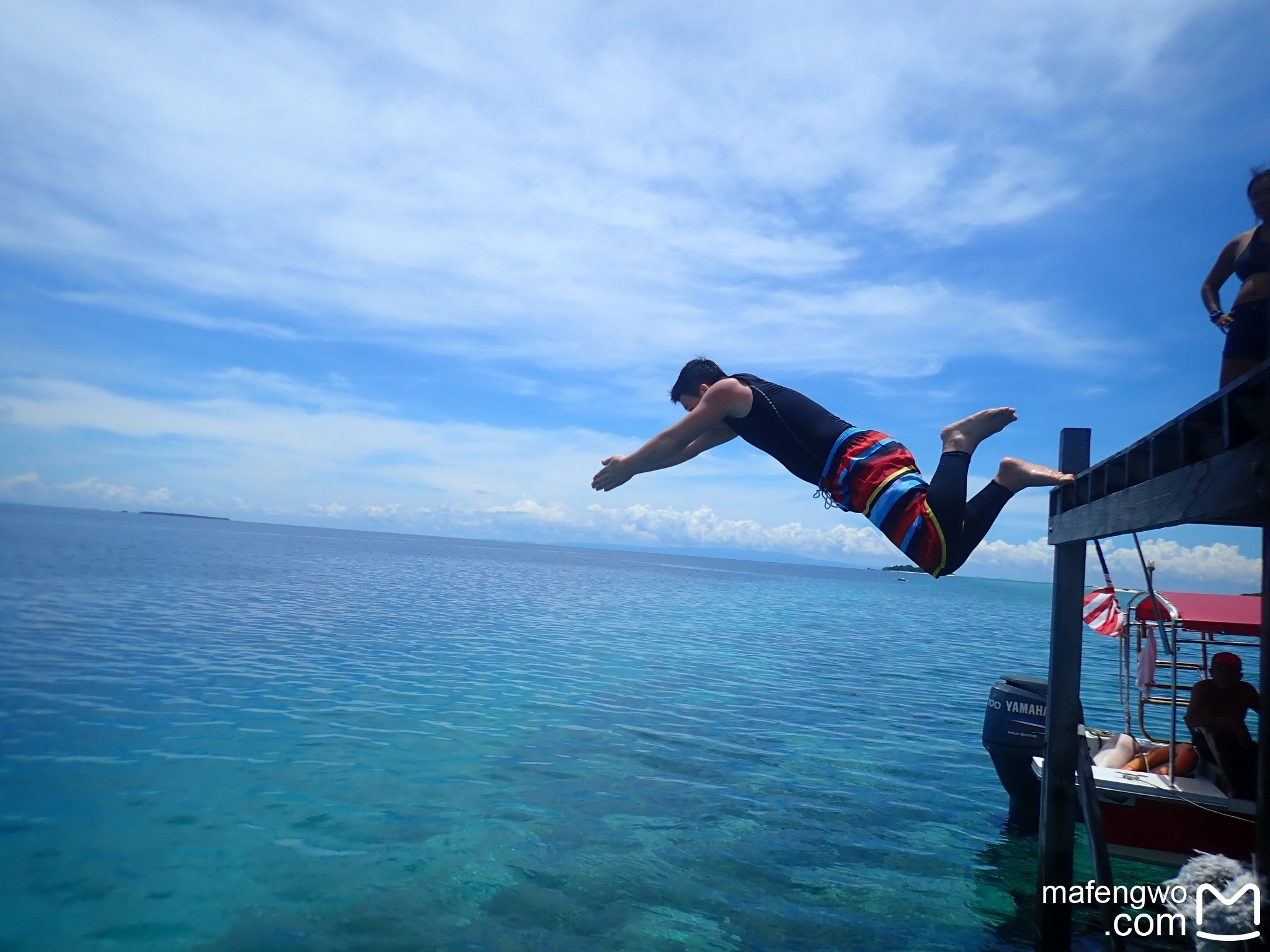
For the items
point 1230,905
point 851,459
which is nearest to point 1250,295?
point 851,459

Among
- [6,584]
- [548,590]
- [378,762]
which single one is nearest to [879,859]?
[378,762]

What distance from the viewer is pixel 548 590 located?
187 ft

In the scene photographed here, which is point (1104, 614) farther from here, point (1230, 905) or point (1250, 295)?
point (1230, 905)

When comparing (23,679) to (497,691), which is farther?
(497,691)

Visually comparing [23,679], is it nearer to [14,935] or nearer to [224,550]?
[14,935]

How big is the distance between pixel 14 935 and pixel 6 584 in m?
31.1

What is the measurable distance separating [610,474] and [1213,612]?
965cm

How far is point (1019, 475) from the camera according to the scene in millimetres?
5105

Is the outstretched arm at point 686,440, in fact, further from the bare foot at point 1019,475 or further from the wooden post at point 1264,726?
the wooden post at point 1264,726

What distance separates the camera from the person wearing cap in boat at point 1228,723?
8.23m

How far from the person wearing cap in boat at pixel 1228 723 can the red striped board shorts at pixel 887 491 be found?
6234 mm

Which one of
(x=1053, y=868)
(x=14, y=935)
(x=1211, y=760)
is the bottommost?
(x=14, y=935)

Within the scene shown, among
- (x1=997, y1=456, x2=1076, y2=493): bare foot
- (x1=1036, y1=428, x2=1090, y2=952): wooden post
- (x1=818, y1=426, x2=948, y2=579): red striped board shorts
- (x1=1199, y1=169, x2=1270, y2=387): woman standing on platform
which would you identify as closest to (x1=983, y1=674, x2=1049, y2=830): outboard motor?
(x1=1036, y1=428, x2=1090, y2=952): wooden post

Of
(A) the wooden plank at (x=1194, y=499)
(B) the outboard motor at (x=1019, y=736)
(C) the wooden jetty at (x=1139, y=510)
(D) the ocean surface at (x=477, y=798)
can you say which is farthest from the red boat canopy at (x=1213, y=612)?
(A) the wooden plank at (x=1194, y=499)
